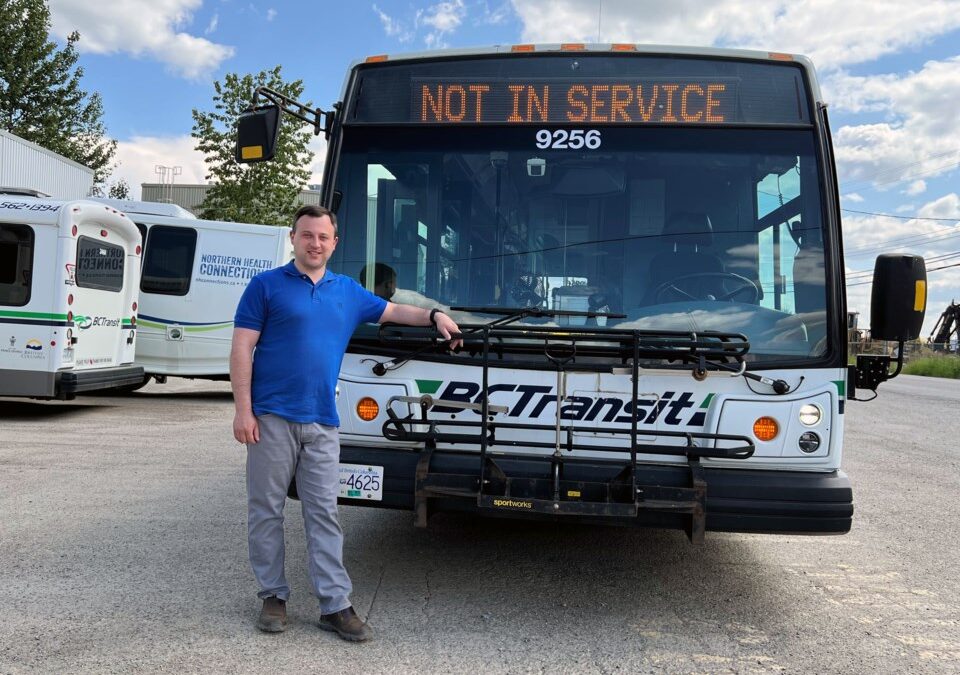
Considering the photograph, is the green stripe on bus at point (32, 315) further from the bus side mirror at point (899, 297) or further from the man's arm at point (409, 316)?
the bus side mirror at point (899, 297)

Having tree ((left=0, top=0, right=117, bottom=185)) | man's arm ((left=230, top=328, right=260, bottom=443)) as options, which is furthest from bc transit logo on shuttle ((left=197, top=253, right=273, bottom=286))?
tree ((left=0, top=0, right=117, bottom=185))

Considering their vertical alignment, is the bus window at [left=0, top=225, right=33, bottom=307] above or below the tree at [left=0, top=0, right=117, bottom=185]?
below

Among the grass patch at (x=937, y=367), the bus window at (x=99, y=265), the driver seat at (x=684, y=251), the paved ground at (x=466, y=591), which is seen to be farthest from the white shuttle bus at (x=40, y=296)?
the grass patch at (x=937, y=367)

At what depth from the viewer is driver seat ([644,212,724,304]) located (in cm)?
442

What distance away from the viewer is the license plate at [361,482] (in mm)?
4254

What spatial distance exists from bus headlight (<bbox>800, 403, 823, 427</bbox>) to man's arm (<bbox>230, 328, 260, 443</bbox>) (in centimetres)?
258

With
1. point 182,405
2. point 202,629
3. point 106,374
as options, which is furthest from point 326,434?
point 182,405

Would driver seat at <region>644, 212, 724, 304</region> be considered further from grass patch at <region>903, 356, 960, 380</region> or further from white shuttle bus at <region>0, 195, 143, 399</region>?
grass patch at <region>903, 356, 960, 380</region>

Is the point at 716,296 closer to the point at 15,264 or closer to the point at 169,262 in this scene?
the point at 15,264

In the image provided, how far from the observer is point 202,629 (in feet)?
12.8

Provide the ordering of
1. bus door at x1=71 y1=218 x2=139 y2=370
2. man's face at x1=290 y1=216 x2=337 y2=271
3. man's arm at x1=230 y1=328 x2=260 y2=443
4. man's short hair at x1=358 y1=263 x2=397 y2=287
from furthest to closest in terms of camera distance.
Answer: bus door at x1=71 y1=218 x2=139 y2=370, man's short hair at x1=358 y1=263 x2=397 y2=287, man's face at x1=290 y1=216 x2=337 y2=271, man's arm at x1=230 y1=328 x2=260 y2=443

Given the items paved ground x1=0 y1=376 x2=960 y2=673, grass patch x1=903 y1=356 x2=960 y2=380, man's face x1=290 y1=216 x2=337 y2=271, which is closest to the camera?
paved ground x1=0 y1=376 x2=960 y2=673

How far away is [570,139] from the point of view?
4590mm

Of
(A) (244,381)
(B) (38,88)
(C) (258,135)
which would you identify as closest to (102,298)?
(C) (258,135)
